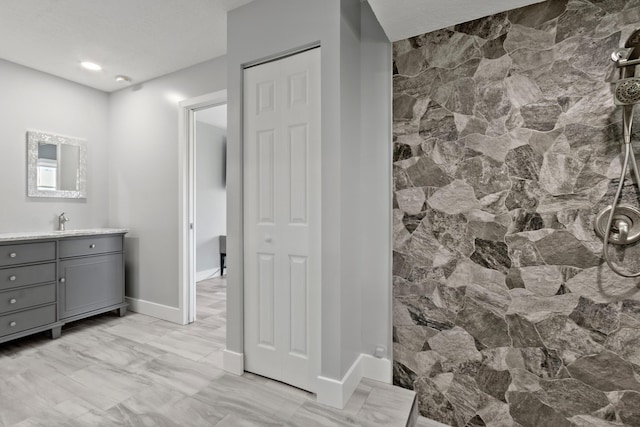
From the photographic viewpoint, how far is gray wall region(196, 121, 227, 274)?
4.91 metres

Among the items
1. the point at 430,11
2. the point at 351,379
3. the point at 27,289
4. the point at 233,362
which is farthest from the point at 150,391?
the point at 430,11

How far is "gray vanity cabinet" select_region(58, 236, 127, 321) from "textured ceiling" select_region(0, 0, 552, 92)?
1.72m

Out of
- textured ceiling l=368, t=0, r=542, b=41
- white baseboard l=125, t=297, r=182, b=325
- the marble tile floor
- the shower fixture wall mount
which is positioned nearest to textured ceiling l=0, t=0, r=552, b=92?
textured ceiling l=368, t=0, r=542, b=41

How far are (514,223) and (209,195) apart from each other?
15.1 ft

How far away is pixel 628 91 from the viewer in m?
1.29

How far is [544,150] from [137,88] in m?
3.85

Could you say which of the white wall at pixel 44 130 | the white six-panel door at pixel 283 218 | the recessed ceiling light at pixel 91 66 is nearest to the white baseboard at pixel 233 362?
the white six-panel door at pixel 283 218

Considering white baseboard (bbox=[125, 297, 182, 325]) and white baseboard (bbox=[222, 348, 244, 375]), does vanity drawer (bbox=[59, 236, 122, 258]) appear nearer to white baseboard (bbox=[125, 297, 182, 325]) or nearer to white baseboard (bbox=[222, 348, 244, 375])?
white baseboard (bbox=[125, 297, 182, 325])

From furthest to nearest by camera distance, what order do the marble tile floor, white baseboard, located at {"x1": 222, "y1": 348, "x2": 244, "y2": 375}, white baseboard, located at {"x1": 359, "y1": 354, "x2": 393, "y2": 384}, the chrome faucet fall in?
the chrome faucet → white baseboard, located at {"x1": 222, "y1": 348, "x2": 244, "y2": 375} → white baseboard, located at {"x1": 359, "y1": 354, "x2": 393, "y2": 384} → the marble tile floor

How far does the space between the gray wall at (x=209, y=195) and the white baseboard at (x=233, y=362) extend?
120 inches

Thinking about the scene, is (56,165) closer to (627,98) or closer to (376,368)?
(376,368)

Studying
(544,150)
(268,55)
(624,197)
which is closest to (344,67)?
(268,55)

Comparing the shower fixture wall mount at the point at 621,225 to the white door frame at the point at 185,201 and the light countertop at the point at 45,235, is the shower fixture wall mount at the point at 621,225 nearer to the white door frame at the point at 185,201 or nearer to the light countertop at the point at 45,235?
the white door frame at the point at 185,201

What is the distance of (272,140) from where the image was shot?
1.95m
